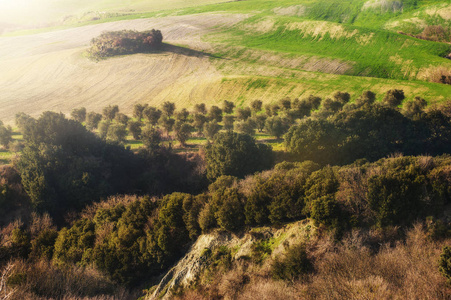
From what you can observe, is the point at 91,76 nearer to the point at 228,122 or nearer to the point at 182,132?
the point at 182,132

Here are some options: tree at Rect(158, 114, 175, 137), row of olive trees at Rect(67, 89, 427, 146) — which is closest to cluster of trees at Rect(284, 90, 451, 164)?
row of olive trees at Rect(67, 89, 427, 146)

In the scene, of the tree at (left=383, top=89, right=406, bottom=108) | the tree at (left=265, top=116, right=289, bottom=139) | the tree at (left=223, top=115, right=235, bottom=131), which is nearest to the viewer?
the tree at (left=265, top=116, right=289, bottom=139)

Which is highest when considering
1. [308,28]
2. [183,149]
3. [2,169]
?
[308,28]

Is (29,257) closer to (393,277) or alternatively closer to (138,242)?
(138,242)

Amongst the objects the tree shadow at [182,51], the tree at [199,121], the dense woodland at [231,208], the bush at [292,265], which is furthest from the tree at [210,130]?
the tree shadow at [182,51]

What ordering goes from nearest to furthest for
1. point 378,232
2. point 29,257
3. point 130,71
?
point 378,232, point 29,257, point 130,71

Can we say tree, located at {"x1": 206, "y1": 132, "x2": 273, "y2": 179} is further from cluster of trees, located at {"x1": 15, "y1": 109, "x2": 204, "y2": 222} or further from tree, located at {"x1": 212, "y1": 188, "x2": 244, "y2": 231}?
tree, located at {"x1": 212, "y1": 188, "x2": 244, "y2": 231}

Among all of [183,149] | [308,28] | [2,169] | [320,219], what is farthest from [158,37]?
[320,219]
